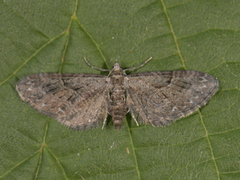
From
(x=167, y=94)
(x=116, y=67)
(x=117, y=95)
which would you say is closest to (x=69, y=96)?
(x=117, y=95)

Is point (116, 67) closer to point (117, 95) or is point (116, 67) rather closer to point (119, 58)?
point (119, 58)

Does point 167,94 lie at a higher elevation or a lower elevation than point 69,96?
lower

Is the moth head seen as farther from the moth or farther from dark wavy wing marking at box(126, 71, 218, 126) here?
dark wavy wing marking at box(126, 71, 218, 126)

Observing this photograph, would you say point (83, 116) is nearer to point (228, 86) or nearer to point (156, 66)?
point (156, 66)

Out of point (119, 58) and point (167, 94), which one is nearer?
point (167, 94)

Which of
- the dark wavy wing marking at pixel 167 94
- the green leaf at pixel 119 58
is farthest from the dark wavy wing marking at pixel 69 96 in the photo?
the dark wavy wing marking at pixel 167 94

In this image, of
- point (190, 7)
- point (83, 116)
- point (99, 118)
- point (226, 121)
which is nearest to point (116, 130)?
point (99, 118)

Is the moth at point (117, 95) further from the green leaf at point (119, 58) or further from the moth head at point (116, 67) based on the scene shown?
the green leaf at point (119, 58)
